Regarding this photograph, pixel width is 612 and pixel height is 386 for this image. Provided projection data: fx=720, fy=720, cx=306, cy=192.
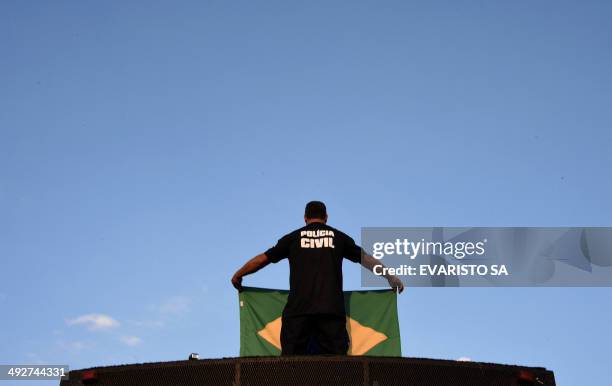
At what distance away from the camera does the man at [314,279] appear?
6641mm

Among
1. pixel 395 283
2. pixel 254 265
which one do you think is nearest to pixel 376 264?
pixel 395 283

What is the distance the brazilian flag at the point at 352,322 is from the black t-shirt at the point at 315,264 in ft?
3.23

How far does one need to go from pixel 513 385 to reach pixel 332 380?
4.14 ft

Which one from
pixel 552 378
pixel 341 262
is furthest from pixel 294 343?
pixel 552 378

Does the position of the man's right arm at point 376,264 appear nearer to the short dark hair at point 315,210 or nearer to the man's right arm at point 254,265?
the short dark hair at point 315,210

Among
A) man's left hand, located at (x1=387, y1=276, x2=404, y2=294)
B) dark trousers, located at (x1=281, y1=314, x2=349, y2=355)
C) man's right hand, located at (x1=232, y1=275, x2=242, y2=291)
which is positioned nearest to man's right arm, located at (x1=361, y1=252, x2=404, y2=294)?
man's left hand, located at (x1=387, y1=276, x2=404, y2=294)

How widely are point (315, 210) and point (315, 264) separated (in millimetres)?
639

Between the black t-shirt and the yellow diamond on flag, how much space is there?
1.04 m

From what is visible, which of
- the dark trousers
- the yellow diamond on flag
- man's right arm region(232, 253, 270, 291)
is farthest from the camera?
the yellow diamond on flag

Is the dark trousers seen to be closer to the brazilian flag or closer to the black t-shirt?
the black t-shirt

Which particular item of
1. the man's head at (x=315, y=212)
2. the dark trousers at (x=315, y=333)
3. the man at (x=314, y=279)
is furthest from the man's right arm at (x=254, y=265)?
the dark trousers at (x=315, y=333)

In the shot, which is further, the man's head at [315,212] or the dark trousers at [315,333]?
the man's head at [315,212]

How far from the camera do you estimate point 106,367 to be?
5008 mm

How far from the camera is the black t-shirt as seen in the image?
670cm
